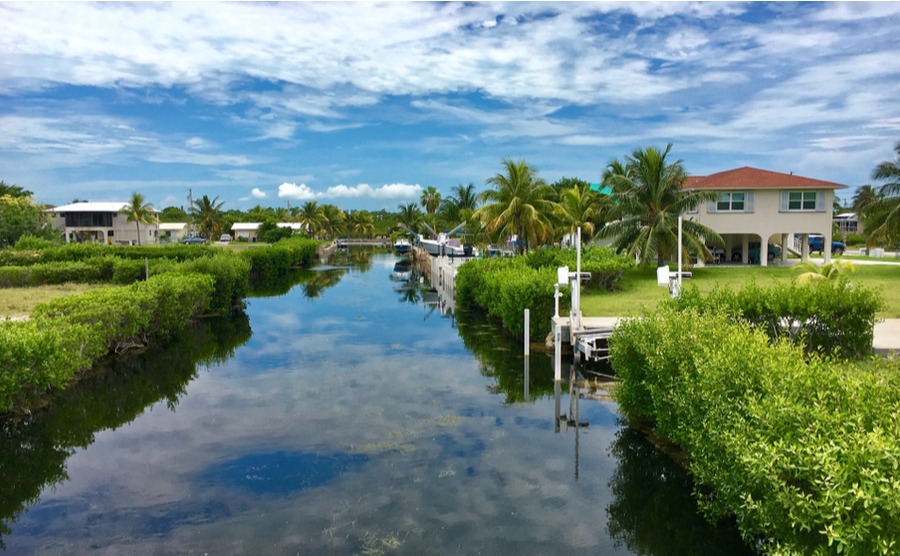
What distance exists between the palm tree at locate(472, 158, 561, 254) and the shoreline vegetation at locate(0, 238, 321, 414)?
13.6 meters

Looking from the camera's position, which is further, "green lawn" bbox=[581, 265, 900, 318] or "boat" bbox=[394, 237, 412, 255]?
"boat" bbox=[394, 237, 412, 255]

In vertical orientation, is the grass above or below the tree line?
below

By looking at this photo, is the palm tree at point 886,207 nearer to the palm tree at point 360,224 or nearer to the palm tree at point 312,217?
the palm tree at point 312,217

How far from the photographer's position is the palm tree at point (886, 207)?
33031 millimetres

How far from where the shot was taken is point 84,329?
16.3 metres

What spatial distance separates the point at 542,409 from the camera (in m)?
15.6

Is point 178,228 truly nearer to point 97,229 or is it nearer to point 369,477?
point 97,229

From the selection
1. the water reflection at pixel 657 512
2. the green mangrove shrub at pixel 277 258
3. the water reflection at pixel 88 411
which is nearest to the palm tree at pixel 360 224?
the green mangrove shrub at pixel 277 258

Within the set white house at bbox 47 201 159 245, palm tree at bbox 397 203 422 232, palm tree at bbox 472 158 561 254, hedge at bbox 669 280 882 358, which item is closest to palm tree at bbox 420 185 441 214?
palm tree at bbox 397 203 422 232

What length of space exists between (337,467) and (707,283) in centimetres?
2442

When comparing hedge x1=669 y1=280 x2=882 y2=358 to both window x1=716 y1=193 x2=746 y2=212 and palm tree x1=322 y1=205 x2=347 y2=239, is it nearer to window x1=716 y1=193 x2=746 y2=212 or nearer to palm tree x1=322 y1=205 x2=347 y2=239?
window x1=716 y1=193 x2=746 y2=212

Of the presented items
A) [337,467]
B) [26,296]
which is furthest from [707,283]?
[26,296]

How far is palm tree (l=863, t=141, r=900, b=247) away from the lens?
3303 centimetres

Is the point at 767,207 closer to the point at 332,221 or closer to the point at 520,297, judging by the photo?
the point at 520,297
